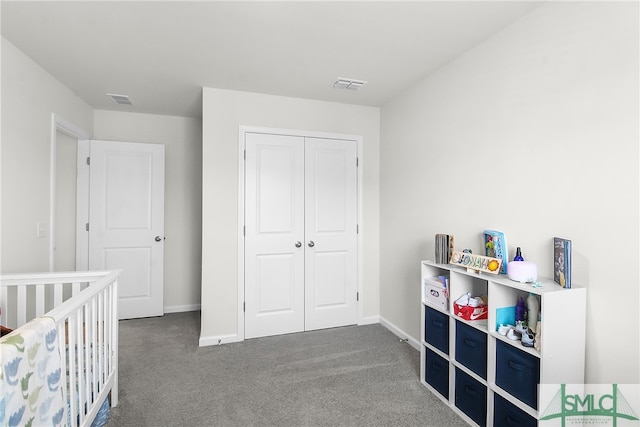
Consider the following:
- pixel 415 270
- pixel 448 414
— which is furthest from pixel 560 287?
pixel 415 270

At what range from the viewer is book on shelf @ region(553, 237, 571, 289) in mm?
1565

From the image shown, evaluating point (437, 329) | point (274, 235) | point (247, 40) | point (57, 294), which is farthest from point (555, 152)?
point (57, 294)

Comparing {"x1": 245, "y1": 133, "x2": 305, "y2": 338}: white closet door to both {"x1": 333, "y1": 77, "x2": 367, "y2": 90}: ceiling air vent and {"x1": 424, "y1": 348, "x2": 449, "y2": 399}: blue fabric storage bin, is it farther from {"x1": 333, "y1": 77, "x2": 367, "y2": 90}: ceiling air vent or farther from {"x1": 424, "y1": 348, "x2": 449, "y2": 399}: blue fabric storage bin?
{"x1": 424, "y1": 348, "x2": 449, "y2": 399}: blue fabric storage bin

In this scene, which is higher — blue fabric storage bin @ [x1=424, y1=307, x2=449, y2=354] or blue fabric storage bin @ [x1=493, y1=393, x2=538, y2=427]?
blue fabric storage bin @ [x1=424, y1=307, x2=449, y2=354]

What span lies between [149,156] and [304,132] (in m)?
1.78

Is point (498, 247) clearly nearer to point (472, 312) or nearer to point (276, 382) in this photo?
point (472, 312)

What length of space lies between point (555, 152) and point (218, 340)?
285 cm

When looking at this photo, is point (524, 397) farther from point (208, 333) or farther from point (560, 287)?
point (208, 333)

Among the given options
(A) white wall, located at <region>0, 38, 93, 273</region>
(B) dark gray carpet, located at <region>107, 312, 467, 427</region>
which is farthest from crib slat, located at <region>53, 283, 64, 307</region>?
(B) dark gray carpet, located at <region>107, 312, 467, 427</region>

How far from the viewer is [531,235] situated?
72.7 inches

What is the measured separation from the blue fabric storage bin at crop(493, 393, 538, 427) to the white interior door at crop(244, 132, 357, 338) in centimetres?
180

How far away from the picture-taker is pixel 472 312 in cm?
195

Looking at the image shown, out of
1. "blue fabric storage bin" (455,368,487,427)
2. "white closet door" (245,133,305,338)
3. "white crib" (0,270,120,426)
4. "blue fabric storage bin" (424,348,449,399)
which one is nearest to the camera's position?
"white crib" (0,270,120,426)

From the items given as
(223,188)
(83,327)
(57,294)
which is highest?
(223,188)
